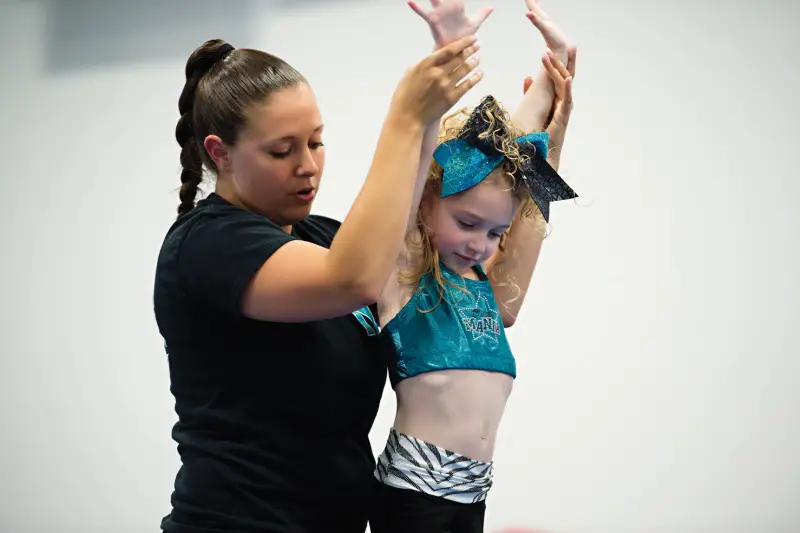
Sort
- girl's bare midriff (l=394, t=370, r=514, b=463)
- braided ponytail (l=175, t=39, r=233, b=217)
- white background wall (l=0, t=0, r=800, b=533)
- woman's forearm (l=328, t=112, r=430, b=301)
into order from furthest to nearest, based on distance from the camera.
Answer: white background wall (l=0, t=0, r=800, b=533), girl's bare midriff (l=394, t=370, r=514, b=463), braided ponytail (l=175, t=39, r=233, b=217), woman's forearm (l=328, t=112, r=430, b=301)

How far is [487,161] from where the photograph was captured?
1.54 metres

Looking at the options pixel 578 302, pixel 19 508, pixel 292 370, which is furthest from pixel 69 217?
pixel 292 370

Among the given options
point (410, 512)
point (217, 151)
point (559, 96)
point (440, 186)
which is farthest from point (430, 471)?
point (559, 96)

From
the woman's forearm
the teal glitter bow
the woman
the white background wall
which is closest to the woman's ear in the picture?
the woman

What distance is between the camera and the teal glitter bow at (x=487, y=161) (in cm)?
153

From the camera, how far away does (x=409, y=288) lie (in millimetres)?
1562

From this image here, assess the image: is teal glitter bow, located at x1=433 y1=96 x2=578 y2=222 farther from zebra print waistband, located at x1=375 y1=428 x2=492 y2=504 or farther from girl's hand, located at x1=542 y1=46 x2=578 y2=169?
zebra print waistband, located at x1=375 y1=428 x2=492 y2=504

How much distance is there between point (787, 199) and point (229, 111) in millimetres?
2709

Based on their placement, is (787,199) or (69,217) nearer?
(787,199)

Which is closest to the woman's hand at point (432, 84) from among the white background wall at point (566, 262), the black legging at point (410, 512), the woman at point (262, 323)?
the woman at point (262, 323)

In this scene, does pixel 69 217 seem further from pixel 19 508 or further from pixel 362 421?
pixel 362 421

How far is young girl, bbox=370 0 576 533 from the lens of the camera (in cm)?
146

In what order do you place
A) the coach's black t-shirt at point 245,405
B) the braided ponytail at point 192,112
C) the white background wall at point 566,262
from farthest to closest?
the white background wall at point 566,262 < the braided ponytail at point 192,112 < the coach's black t-shirt at point 245,405

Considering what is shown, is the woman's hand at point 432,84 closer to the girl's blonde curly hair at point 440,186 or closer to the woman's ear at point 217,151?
the woman's ear at point 217,151
